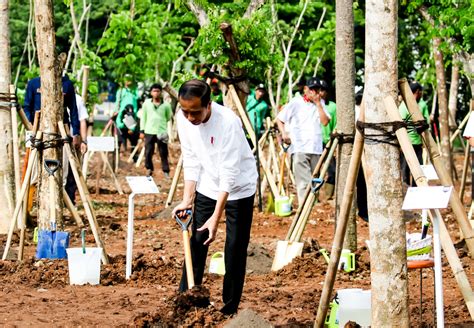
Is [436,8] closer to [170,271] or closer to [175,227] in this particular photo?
[175,227]

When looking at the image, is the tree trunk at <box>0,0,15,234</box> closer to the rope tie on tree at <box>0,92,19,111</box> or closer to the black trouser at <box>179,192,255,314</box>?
the rope tie on tree at <box>0,92,19,111</box>

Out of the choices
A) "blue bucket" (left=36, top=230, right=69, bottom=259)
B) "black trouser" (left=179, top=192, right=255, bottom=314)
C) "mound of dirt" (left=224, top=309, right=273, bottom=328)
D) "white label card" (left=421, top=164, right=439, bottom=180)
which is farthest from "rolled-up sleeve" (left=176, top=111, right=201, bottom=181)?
"blue bucket" (left=36, top=230, right=69, bottom=259)

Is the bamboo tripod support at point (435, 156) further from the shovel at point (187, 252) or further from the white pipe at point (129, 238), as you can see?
A: the white pipe at point (129, 238)

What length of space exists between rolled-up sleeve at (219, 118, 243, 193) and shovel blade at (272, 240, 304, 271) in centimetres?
366

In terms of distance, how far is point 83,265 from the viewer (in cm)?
1020

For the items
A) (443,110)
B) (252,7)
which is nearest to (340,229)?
(252,7)

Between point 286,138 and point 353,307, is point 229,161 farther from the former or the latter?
point 286,138

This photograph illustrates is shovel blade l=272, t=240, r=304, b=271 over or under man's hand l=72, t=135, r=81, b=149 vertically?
under

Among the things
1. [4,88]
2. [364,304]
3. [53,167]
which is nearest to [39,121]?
[53,167]

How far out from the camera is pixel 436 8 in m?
15.5

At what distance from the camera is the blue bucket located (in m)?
11.1

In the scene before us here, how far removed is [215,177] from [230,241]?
0.51 metres

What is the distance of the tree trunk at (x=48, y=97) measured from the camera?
454 inches

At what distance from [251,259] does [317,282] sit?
4.19ft
